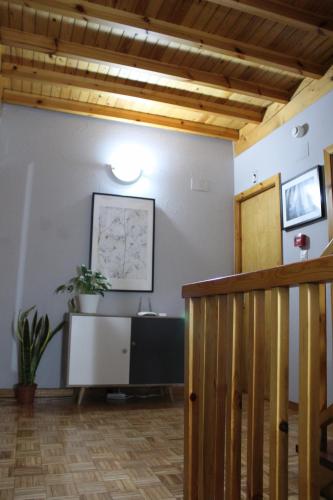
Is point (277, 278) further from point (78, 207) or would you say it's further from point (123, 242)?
point (78, 207)

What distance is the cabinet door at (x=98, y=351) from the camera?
3084 millimetres

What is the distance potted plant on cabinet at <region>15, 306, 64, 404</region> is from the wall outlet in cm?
188

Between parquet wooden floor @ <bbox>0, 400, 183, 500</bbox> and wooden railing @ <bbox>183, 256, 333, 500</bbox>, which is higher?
wooden railing @ <bbox>183, 256, 333, 500</bbox>

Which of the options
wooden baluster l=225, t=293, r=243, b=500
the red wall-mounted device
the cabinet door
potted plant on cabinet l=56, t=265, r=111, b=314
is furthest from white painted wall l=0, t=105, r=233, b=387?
wooden baluster l=225, t=293, r=243, b=500

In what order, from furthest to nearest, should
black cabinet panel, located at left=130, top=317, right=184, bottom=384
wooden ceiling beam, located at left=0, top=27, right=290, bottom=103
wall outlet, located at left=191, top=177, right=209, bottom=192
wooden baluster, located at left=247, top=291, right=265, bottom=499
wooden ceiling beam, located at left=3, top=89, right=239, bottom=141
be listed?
wall outlet, located at left=191, top=177, right=209, bottom=192
wooden ceiling beam, located at left=3, top=89, right=239, bottom=141
black cabinet panel, located at left=130, top=317, right=184, bottom=384
wooden ceiling beam, located at left=0, top=27, right=290, bottom=103
wooden baluster, located at left=247, top=291, right=265, bottom=499

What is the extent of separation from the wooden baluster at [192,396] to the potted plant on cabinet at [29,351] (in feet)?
7.42

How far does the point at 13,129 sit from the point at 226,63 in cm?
189

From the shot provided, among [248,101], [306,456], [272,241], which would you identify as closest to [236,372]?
[306,456]

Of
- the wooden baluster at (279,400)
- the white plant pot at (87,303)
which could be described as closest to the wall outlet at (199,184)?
the white plant pot at (87,303)

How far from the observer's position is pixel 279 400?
803mm

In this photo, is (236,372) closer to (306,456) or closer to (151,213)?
(306,456)

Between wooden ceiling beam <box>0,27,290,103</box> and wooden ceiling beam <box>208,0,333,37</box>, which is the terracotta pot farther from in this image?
wooden ceiling beam <box>208,0,333,37</box>

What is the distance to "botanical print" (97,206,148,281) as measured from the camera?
3.69 m

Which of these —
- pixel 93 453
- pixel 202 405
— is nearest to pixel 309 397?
pixel 202 405
